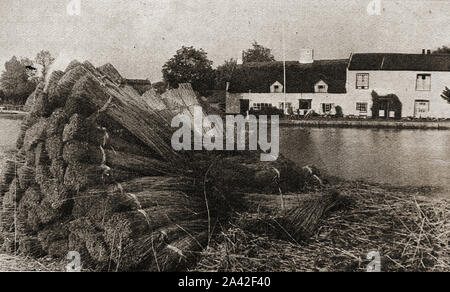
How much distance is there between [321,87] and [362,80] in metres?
0.42

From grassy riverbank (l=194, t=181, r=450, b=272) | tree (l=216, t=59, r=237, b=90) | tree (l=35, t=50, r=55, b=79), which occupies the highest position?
tree (l=35, t=50, r=55, b=79)

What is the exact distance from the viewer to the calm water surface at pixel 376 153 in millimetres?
4152

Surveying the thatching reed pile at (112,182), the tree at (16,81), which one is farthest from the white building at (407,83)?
the tree at (16,81)

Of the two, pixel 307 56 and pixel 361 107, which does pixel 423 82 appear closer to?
pixel 361 107

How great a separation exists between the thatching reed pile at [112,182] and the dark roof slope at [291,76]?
843mm

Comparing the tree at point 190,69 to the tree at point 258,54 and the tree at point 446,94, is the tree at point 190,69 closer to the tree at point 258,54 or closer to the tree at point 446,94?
the tree at point 258,54

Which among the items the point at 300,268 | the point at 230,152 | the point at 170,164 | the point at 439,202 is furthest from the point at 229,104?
the point at 439,202

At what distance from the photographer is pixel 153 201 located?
3.55 meters

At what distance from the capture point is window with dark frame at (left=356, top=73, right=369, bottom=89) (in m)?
4.52

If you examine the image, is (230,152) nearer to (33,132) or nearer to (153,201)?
(153,201)

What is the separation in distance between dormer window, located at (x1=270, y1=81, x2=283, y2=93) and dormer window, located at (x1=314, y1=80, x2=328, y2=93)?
362mm

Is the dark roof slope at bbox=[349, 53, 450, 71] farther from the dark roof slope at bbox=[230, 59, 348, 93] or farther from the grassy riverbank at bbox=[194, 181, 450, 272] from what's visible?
the grassy riverbank at bbox=[194, 181, 450, 272]

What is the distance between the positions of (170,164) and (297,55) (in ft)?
5.60

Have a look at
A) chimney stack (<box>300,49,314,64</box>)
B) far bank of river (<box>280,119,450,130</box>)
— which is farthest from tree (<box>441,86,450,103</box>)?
chimney stack (<box>300,49,314,64</box>)
